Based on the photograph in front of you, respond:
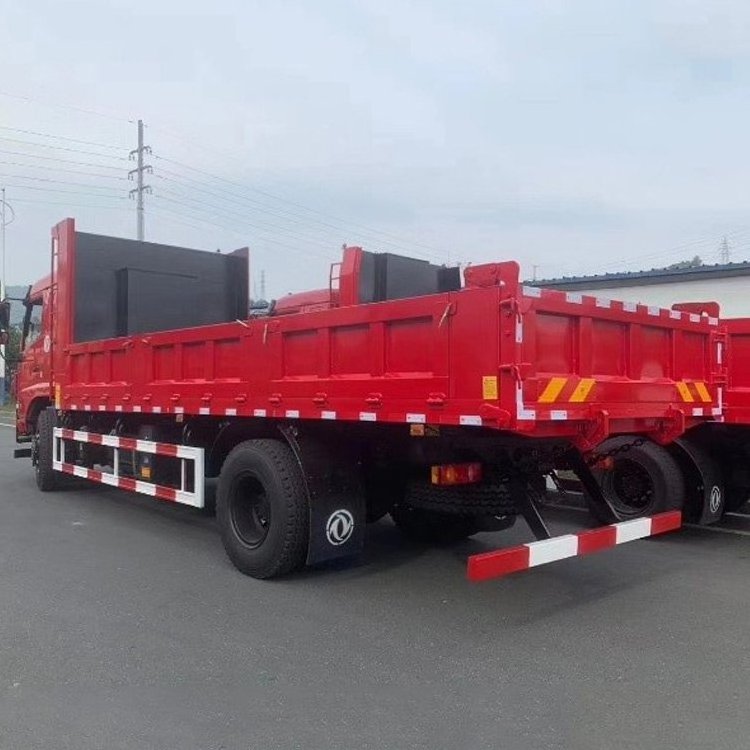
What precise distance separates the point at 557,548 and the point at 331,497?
1759mm

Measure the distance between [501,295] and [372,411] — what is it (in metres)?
1.25

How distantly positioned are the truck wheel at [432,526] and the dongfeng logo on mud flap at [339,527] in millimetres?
987

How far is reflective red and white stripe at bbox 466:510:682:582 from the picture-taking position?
4516mm

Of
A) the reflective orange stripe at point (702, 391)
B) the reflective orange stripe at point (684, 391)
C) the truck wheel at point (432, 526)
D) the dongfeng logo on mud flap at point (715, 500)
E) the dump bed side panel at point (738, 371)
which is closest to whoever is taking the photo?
the reflective orange stripe at point (684, 391)

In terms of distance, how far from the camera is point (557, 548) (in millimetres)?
4867

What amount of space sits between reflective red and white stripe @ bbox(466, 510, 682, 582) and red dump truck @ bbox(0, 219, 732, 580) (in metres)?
0.01

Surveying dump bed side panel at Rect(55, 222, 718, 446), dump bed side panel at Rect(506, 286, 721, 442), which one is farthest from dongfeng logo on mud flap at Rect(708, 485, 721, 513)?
dump bed side panel at Rect(55, 222, 718, 446)

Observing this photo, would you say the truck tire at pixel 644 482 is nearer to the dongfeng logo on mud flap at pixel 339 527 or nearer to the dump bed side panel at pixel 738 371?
the dump bed side panel at pixel 738 371

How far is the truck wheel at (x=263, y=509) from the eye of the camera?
578cm

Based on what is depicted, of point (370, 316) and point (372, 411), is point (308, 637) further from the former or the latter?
point (370, 316)

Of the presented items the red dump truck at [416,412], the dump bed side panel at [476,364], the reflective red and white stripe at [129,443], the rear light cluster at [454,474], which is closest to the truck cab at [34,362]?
the reflective red and white stripe at [129,443]

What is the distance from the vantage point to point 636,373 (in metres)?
5.38

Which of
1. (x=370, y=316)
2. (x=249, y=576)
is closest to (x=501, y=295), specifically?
(x=370, y=316)

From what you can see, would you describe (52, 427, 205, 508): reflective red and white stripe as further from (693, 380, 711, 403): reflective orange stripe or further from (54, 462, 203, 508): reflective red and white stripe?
(693, 380, 711, 403): reflective orange stripe
